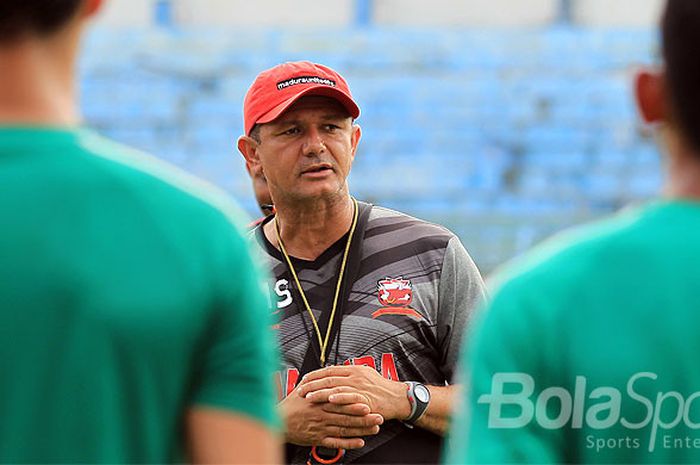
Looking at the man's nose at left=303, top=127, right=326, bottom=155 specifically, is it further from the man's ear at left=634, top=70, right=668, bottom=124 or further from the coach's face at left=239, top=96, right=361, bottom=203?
the man's ear at left=634, top=70, right=668, bottom=124

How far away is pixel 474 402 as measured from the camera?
4.95ft

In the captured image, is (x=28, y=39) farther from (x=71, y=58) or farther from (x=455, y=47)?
(x=455, y=47)

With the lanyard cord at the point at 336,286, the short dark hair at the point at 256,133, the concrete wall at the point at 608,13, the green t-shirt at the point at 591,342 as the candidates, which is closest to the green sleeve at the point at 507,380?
the green t-shirt at the point at 591,342

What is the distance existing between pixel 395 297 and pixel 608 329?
1917 millimetres

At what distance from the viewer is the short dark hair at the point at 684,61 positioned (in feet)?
4.91

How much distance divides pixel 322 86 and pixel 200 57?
1387cm

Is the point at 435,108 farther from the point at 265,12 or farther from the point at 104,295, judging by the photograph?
the point at 104,295

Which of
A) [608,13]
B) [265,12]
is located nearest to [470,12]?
[608,13]

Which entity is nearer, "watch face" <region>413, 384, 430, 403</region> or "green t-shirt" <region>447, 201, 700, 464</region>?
"green t-shirt" <region>447, 201, 700, 464</region>

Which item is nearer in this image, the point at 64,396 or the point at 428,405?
the point at 64,396

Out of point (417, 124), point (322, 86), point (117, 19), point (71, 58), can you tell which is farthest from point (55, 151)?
point (117, 19)

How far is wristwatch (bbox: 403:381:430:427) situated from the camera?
11.0 ft

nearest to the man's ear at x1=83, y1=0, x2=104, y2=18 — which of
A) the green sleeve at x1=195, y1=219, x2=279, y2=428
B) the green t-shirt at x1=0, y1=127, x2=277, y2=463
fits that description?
the green t-shirt at x1=0, y1=127, x2=277, y2=463
